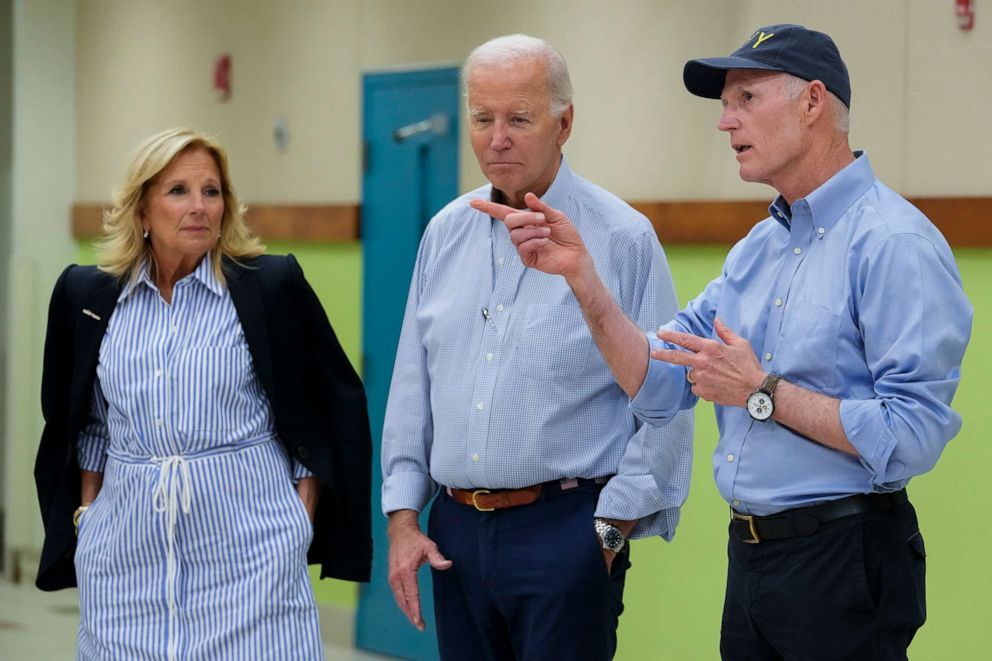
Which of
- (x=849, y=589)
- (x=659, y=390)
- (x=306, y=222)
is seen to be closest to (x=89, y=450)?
(x=659, y=390)

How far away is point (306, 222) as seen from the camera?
17.8 feet

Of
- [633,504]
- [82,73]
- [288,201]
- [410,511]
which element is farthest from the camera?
[82,73]

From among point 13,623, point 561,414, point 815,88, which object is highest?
point 815,88

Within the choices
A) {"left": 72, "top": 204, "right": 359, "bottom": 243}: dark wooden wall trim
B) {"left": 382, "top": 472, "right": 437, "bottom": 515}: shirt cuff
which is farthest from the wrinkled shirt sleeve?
{"left": 72, "top": 204, "right": 359, "bottom": 243}: dark wooden wall trim

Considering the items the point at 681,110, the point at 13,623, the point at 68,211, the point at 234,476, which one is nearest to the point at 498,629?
the point at 234,476

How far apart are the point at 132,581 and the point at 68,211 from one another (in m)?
4.00

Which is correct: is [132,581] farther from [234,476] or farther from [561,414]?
[561,414]

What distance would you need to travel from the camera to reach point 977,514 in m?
3.60

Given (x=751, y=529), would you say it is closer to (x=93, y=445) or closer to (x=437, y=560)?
(x=437, y=560)

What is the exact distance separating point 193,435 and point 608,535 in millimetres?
905

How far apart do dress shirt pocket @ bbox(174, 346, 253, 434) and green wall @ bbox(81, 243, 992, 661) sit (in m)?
1.62

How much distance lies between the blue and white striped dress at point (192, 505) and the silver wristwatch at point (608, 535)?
72 cm

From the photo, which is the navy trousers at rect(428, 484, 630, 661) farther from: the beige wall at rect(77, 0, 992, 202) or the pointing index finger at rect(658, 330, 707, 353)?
the beige wall at rect(77, 0, 992, 202)

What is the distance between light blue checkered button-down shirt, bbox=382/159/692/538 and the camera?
2660mm
